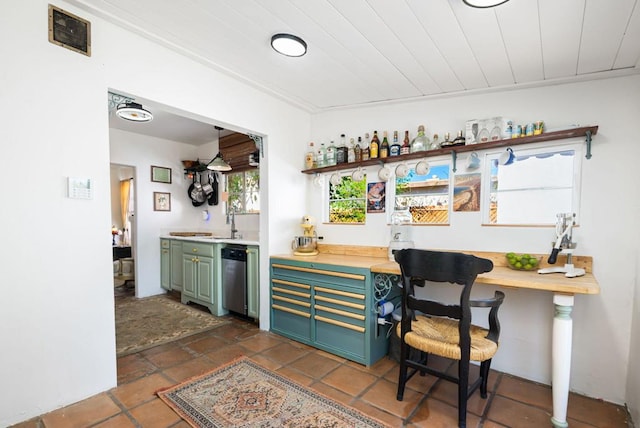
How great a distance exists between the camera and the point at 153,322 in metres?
3.35

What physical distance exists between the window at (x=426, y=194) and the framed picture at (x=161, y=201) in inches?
149

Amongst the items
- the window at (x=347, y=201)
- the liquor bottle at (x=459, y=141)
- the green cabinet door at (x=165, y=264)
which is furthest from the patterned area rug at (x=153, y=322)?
the liquor bottle at (x=459, y=141)

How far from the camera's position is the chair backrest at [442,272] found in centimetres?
167

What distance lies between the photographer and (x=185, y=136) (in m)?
4.64

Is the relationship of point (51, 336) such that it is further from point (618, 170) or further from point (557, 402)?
point (618, 170)

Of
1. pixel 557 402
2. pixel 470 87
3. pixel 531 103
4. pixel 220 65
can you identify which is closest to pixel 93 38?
pixel 220 65

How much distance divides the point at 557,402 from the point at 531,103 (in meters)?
2.13

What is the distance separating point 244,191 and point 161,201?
139cm

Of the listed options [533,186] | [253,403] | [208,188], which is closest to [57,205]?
[253,403]

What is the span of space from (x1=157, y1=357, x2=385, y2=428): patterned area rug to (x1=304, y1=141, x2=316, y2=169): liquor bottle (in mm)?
2200

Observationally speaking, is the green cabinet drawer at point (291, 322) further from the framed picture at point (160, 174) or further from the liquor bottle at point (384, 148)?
the framed picture at point (160, 174)

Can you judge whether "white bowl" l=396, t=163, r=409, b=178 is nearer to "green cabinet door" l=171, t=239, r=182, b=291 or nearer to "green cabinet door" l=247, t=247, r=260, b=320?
"green cabinet door" l=247, t=247, r=260, b=320

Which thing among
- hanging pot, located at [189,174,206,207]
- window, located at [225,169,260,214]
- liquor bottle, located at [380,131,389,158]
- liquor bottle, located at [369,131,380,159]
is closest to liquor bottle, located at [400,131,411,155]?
liquor bottle, located at [380,131,389,158]

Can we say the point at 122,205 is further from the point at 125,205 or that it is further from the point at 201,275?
the point at 201,275
